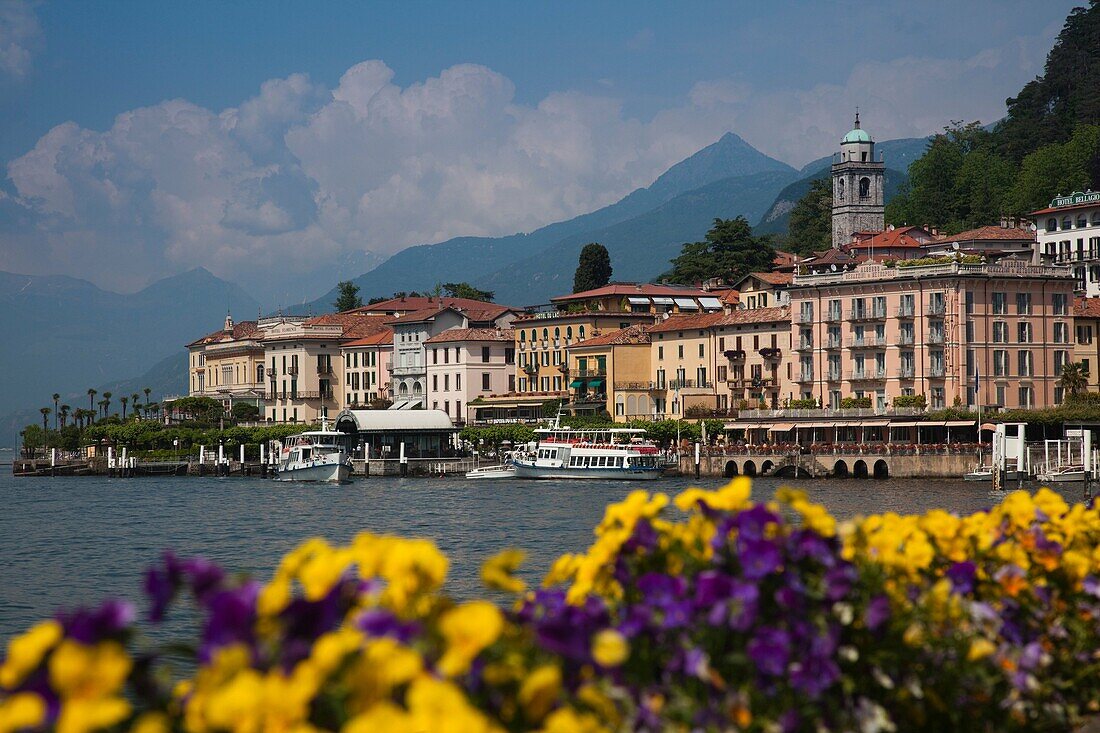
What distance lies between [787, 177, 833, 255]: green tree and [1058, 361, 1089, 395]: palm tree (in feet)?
200

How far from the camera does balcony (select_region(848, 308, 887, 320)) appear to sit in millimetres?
85931

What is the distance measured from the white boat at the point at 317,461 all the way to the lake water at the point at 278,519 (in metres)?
Result: 1.43

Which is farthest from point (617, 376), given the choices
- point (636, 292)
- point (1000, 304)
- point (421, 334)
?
point (1000, 304)

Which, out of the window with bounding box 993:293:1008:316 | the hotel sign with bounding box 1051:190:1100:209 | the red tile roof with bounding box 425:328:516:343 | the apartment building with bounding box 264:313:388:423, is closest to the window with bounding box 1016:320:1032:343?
the window with bounding box 993:293:1008:316

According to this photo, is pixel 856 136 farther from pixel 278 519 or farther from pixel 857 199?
pixel 278 519

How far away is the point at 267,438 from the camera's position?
385 feet

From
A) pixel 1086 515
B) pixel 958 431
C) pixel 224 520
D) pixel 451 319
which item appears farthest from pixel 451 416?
pixel 1086 515

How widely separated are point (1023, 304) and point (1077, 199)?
23776mm

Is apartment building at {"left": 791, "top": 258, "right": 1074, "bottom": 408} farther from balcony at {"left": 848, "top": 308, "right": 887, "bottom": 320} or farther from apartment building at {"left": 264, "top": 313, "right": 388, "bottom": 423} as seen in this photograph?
apartment building at {"left": 264, "top": 313, "right": 388, "bottom": 423}

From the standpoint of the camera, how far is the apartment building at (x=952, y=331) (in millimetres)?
83250

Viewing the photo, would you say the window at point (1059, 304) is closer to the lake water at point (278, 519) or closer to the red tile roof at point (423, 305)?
the lake water at point (278, 519)

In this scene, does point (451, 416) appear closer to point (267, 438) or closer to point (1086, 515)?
point (267, 438)

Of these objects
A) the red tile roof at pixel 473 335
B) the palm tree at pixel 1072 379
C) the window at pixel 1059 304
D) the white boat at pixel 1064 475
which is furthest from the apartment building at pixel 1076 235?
the red tile roof at pixel 473 335

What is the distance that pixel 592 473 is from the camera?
8362 cm
